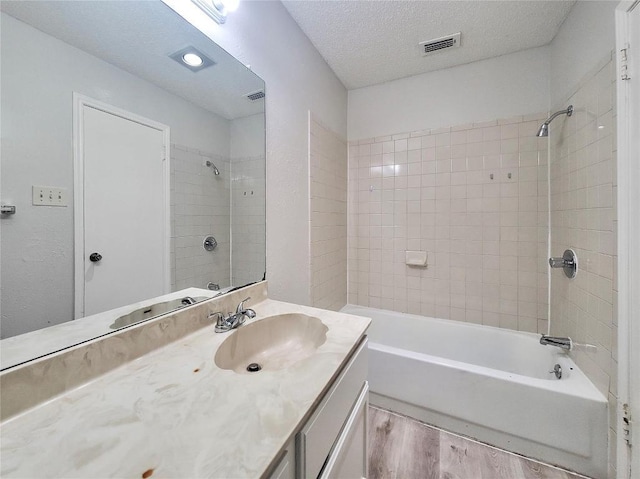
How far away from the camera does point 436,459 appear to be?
1.33 meters

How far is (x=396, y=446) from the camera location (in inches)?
55.5

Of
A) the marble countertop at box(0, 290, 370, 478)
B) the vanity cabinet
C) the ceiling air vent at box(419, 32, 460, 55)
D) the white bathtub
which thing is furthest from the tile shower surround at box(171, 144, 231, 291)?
the ceiling air vent at box(419, 32, 460, 55)

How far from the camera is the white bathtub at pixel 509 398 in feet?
4.06

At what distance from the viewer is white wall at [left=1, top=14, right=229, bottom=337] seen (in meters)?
0.57

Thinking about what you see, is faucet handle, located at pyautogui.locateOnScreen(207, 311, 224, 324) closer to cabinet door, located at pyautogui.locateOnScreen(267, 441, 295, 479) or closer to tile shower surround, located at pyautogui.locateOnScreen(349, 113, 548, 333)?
cabinet door, located at pyautogui.locateOnScreen(267, 441, 295, 479)

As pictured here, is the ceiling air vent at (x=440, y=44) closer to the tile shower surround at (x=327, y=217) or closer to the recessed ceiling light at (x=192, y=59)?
the tile shower surround at (x=327, y=217)

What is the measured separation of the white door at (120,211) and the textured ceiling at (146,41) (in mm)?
180

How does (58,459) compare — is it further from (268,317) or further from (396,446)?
(396,446)

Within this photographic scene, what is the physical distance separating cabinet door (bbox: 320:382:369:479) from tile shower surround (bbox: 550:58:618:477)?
118cm

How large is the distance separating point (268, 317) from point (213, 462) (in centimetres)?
70

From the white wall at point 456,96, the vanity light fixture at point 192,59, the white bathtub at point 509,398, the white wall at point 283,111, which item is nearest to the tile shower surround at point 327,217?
the white wall at point 283,111

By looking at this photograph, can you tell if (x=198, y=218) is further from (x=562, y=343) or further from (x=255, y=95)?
(x=562, y=343)

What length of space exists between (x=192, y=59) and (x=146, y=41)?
0.62 ft

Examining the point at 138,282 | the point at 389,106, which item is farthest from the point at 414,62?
the point at 138,282
